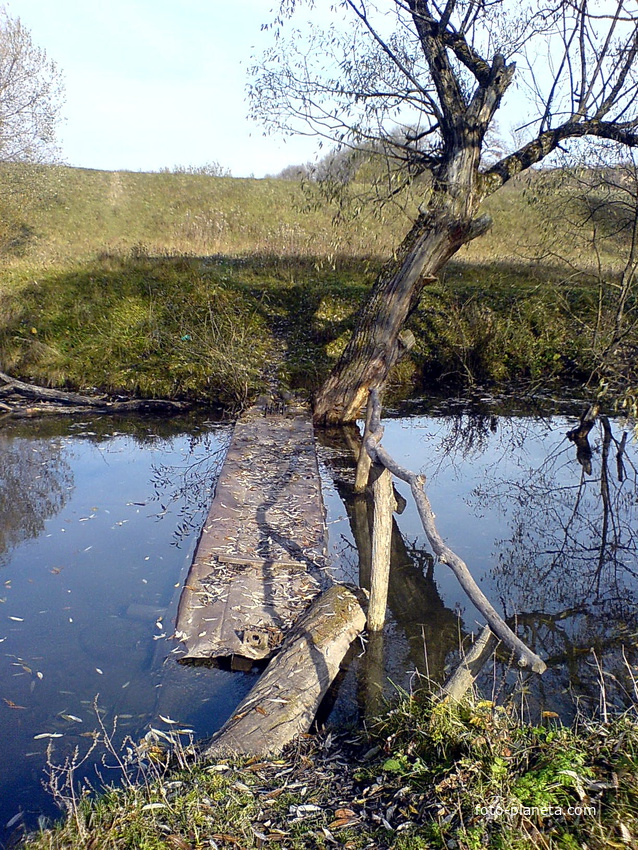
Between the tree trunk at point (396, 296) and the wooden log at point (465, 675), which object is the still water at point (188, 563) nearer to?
the wooden log at point (465, 675)

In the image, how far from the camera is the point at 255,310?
1588 cm

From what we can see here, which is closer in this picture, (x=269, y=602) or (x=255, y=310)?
(x=269, y=602)

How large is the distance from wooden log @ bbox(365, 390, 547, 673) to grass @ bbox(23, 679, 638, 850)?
34 cm

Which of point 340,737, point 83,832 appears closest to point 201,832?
point 83,832

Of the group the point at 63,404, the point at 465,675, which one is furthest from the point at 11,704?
the point at 63,404

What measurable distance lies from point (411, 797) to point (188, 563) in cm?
402

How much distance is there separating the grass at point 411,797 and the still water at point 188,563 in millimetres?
580

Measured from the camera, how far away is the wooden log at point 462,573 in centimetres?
349

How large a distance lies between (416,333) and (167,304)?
5806 mm

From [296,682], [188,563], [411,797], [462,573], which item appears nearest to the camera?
[411,797]

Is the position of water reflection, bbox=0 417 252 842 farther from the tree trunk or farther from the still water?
the tree trunk

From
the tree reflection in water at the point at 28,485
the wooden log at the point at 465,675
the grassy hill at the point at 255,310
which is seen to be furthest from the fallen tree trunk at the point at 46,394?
the wooden log at the point at 465,675

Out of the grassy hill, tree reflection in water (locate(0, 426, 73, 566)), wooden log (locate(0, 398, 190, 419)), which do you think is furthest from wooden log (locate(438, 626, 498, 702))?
wooden log (locate(0, 398, 190, 419))

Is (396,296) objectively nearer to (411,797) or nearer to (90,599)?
(90,599)
